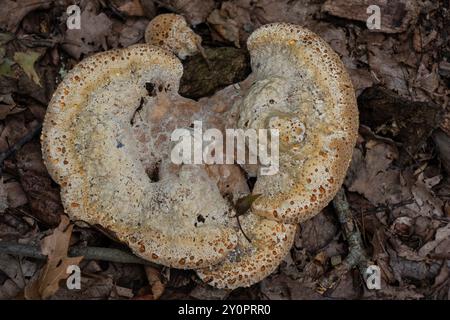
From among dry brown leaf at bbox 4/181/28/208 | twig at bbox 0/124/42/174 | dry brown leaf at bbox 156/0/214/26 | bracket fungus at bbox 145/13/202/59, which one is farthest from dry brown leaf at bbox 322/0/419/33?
dry brown leaf at bbox 4/181/28/208

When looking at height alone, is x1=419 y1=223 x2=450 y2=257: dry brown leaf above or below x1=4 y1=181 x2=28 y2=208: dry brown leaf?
below

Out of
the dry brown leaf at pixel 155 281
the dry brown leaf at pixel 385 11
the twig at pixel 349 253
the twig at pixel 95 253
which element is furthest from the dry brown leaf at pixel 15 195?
the dry brown leaf at pixel 385 11

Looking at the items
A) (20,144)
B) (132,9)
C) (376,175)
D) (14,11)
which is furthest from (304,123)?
(14,11)

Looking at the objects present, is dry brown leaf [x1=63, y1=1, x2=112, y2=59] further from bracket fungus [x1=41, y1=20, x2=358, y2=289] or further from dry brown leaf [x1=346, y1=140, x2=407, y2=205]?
dry brown leaf [x1=346, y1=140, x2=407, y2=205]

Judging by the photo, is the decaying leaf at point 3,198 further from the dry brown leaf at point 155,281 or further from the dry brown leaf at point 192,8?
the dry brown leaf at point 192,8

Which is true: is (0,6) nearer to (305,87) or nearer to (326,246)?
(305,87)

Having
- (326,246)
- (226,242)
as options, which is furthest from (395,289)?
(226,242)
